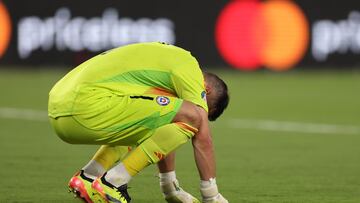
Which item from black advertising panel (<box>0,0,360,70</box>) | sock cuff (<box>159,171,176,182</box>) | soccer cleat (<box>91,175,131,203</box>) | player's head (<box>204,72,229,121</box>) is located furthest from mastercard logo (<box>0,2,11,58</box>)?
soccer cleat (<box>91,175,131,203</box>)

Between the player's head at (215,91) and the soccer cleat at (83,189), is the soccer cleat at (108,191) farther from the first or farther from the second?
the player's head at (215,91)

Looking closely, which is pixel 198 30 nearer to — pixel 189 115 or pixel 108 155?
pixel 108 155

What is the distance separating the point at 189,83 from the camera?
22.4 feet

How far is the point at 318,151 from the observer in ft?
36.1

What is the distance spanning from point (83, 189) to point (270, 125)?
697 cm

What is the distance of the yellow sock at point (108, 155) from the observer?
24.3 feet

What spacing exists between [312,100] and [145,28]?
164 inches

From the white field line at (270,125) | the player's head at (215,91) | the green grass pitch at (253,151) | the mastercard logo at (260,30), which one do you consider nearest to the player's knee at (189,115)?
the player's head at (215,91)

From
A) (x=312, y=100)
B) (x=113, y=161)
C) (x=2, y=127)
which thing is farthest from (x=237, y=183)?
(x=312, y=100)

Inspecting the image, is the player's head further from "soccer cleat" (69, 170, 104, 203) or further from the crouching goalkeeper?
"soccer cleat" (69, 170, 104, 203)

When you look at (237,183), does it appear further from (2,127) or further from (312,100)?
(312,100)

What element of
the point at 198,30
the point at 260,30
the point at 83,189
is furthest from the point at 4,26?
the point at 83,189

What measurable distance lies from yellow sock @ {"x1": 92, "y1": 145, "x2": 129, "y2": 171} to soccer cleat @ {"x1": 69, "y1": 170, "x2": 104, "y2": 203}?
0.78 feet

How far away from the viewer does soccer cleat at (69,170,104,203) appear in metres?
6.89
